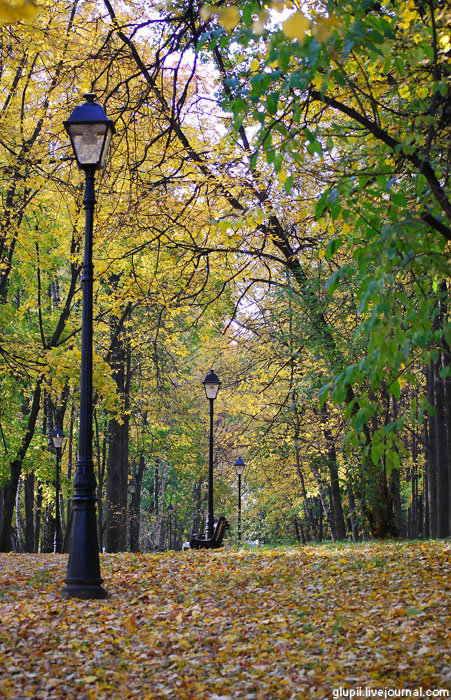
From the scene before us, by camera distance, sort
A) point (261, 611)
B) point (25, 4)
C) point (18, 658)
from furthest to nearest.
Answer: point (261, 611) → point (18, 658) → point (25, 4)

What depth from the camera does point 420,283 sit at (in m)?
4.18

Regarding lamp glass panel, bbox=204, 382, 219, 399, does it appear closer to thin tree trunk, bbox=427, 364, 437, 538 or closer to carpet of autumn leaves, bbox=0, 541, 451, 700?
thin tree trunk, bbox=427, 364, 437, 538

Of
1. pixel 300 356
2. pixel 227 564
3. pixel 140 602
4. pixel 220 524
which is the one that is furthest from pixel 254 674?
pixel 300 356

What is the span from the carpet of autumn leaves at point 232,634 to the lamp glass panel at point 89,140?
14.3 feet

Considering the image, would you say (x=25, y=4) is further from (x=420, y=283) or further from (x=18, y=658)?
(x=18, y=658)

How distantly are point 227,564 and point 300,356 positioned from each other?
5.89 metres

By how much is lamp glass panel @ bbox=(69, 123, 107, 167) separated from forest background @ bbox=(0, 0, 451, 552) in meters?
0.76

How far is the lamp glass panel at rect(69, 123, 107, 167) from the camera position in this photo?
6773 mm

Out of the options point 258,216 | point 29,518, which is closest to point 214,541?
point 258,216

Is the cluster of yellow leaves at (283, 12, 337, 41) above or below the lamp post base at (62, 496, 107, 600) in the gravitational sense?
above

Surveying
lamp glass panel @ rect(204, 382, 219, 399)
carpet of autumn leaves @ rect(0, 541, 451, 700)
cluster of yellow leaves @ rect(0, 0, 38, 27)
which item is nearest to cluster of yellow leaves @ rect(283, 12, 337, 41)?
cluster of yellow leaves @ rect(0, 0, 38, 27)

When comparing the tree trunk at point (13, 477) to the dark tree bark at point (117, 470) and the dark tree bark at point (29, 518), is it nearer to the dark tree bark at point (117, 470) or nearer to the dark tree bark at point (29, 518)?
the dark tree bark at point (117, 470)

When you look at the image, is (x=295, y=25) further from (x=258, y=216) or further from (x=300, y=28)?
(x=258, y=216)

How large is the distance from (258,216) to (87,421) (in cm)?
319
